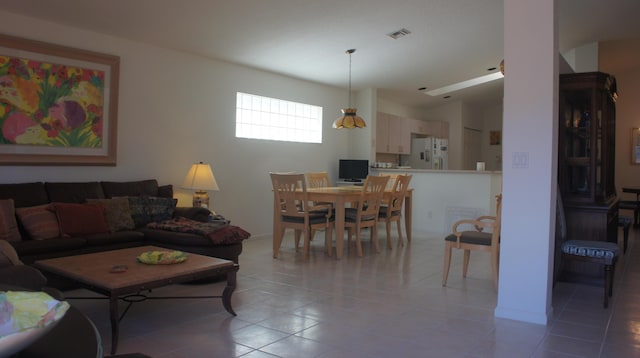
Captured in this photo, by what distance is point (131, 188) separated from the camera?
489 centimetres

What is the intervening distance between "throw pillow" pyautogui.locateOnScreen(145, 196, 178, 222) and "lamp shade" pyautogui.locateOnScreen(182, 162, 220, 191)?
411mm

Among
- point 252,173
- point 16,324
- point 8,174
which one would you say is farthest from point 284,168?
point 16,324

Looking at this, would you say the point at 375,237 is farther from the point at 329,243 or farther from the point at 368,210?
the point at 329,243

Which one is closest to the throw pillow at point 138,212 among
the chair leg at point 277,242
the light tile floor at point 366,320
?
the light tile floor at point 366,320

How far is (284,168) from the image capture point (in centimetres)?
710

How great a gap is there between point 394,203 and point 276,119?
2264mm

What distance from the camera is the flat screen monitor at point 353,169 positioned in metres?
7.89

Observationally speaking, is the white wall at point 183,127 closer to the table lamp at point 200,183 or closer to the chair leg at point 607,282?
the table lamp at point 200,183

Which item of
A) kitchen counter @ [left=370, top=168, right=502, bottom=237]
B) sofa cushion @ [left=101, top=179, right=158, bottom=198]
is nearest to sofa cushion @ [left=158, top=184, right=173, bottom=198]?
sofa cushion @ [left=101, top=179, right=158, bottom=198]

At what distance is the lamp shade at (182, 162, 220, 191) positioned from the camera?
17.4ft

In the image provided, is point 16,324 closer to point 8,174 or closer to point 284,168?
point 8,174

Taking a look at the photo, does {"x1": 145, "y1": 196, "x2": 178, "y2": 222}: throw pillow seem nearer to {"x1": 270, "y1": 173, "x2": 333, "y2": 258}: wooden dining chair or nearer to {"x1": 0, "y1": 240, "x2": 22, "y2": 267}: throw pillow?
{"x1": 270, "y1": 173, "x2": 333, "y2": 258}: wooden dining chair

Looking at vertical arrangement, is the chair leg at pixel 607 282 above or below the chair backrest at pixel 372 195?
below

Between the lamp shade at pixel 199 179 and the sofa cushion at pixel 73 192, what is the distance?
989mm
